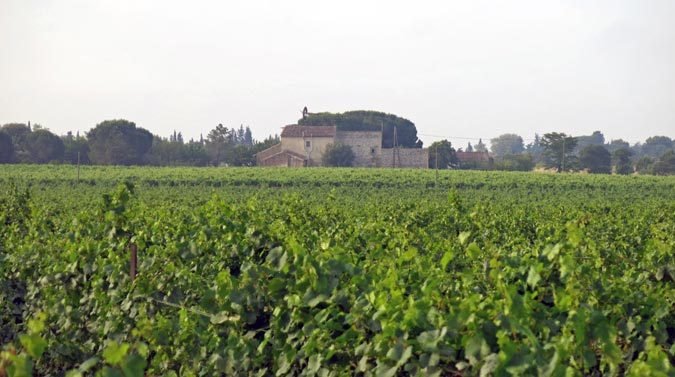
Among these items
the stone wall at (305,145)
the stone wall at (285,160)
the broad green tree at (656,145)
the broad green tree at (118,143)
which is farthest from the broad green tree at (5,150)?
the broad green tree at (656,145)

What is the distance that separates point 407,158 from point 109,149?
97.0 feet

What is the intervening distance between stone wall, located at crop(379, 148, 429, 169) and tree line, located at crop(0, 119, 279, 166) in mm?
14250

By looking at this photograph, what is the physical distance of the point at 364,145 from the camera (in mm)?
86938

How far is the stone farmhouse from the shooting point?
8338 centimetres

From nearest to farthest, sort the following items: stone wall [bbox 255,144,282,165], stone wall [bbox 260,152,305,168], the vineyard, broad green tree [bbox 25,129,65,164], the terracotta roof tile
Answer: the vineyard, broad green tree [bbox 25,129,65,164], stone wall [bbox 260,152,305,168], stone wall [bbox 255,144,282,165], the terracotta roof tile

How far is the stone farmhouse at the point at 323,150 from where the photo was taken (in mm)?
83375

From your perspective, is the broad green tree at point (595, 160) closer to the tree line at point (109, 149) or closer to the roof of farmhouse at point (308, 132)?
the roof of farmhouse at point (308, 132)

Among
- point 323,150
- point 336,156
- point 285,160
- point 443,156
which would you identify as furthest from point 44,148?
point 443,156

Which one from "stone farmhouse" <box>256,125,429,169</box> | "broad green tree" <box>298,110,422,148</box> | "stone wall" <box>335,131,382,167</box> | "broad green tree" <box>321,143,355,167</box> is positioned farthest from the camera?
"broad green tree" <box>298,110,422,148</box>

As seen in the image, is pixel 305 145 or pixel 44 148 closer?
pixel 44 148

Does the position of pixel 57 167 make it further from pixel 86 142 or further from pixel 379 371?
pixel 379 371

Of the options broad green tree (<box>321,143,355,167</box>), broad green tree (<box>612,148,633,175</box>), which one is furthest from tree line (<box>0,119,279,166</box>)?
broad green tree (<box>612,148,633,175</box>)

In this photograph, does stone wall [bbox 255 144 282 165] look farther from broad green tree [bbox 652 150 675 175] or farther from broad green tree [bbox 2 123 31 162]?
broad green tree [bbox 652 150 675 175]

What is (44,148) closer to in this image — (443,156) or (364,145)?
(364,145)
